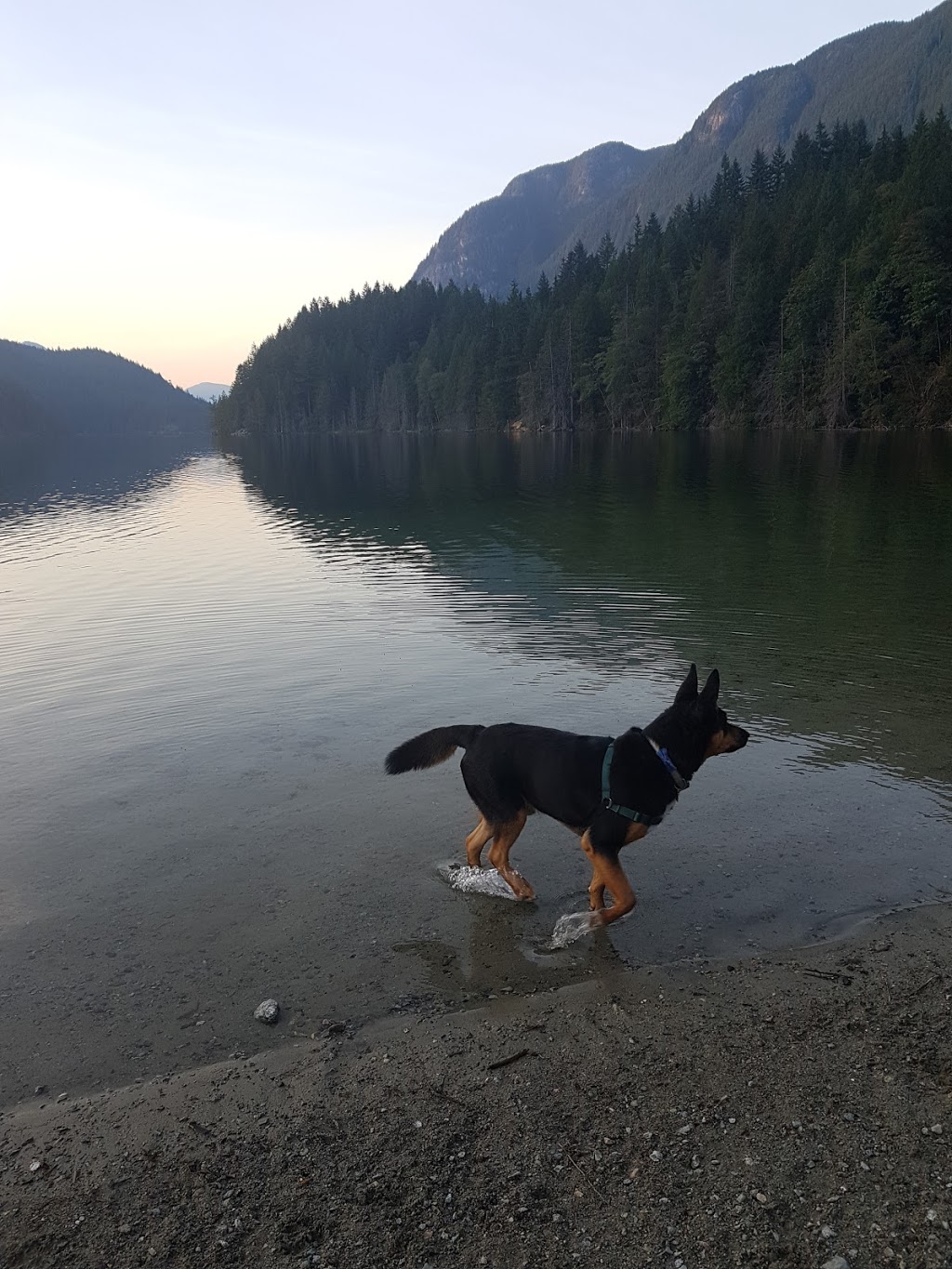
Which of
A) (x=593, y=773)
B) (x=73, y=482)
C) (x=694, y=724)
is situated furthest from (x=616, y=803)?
(x=73, y=482)

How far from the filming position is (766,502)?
3581 centimetres

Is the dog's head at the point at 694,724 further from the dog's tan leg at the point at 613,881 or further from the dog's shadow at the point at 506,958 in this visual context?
the dog's shadow at the point at 506,958

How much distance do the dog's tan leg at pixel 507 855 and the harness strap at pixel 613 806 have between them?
34.5 inches

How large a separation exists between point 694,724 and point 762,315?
3865 inches

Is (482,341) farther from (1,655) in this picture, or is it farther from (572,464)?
(1,655)

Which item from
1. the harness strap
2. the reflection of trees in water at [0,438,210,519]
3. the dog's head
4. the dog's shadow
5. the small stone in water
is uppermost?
the dog's head

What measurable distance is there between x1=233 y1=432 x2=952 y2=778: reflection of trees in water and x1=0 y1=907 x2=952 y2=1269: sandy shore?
594cm

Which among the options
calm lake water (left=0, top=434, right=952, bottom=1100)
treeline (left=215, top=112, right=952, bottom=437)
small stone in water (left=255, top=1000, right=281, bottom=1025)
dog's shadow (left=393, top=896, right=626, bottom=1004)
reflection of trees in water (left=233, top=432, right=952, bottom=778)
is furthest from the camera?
treeline (left=215, top=112, right=952, bottom=437)

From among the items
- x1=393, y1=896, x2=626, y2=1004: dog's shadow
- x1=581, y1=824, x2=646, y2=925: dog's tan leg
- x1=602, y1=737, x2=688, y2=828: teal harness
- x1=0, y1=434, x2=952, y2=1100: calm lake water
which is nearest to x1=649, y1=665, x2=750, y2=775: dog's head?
x1=602, y1=737, x2=688, y2=828: teal harness

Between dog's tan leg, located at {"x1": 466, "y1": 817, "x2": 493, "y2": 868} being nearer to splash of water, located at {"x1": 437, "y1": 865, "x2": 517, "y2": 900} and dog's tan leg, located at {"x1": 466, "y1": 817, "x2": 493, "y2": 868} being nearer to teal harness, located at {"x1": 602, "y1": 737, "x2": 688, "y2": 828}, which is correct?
splash of water, located at {"x1": 437, "y1": 865, "x2": 517, "y2": 900}

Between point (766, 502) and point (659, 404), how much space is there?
77.6 meters

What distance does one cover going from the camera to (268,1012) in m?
5.59

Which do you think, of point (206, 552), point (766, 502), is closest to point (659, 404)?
point (766, 502)

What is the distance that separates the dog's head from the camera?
6770 mm
